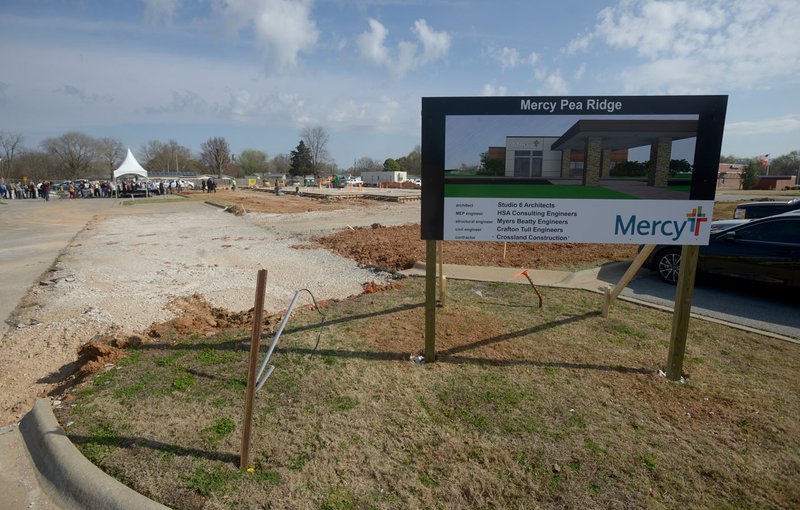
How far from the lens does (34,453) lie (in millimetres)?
3295

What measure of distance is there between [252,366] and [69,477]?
1.55 m

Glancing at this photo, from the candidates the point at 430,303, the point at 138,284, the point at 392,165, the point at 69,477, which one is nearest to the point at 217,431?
the point at 69,477

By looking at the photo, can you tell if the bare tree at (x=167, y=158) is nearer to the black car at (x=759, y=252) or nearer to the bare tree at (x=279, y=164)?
the bare tree at (x=279, y=164)

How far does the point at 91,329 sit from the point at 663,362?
7.29 meters

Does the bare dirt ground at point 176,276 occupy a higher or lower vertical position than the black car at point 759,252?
lower

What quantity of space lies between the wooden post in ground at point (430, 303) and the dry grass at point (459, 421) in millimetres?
195

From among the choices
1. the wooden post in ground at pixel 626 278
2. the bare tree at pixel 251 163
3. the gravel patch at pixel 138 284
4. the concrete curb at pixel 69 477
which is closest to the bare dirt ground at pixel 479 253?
the gravel patch at pixel 138 284

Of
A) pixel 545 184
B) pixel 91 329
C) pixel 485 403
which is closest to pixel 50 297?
pixel 91 329

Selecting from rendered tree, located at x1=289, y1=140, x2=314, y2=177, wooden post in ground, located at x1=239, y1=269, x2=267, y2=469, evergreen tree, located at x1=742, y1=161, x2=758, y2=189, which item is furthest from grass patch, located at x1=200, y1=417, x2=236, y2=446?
rendered tree, located at x1=289, y1=140, x2=314, y2=177

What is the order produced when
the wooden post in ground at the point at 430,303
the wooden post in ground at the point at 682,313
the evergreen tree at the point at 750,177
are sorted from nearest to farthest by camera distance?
the wooden post in ground at the point at 682,313
the wooden post in ground at the point at 430,303
the evergreen tree at the point at 750,177

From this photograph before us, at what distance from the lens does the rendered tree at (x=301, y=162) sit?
104 m

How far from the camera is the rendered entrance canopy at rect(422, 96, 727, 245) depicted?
418cm

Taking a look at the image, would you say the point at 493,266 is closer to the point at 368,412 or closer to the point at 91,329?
the point at 368,412

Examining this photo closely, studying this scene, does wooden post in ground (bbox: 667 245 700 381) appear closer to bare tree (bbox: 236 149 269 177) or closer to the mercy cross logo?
the mercy cross logo
